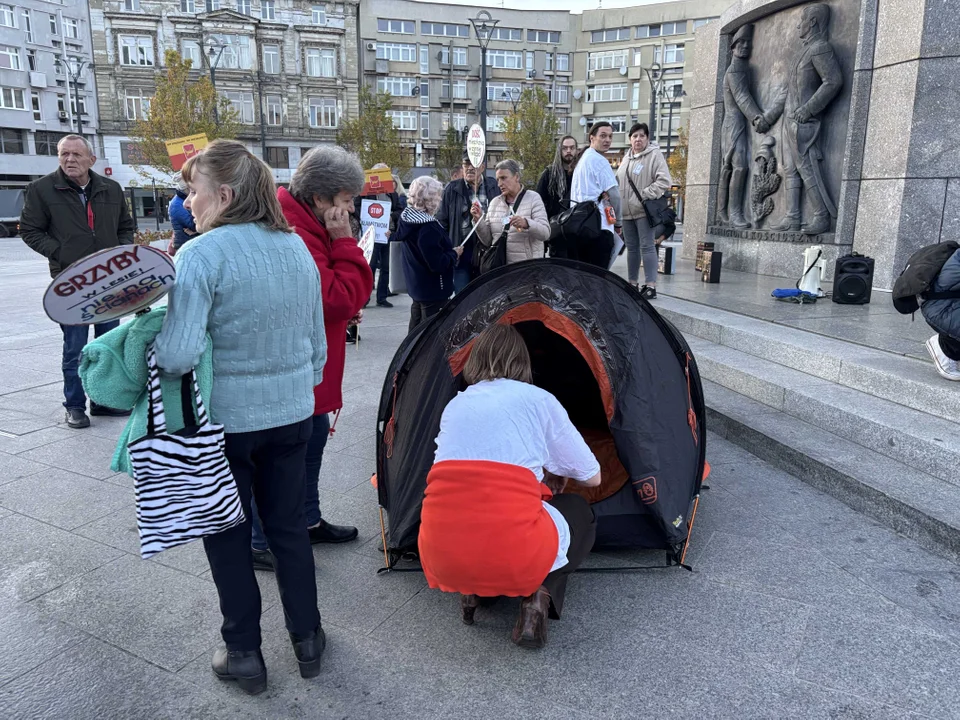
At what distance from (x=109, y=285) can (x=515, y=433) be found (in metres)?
1.40

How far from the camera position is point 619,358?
11.5 ft

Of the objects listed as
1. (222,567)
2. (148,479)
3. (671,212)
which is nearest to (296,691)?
Result: (222,567)

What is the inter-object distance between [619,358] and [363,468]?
1989mm

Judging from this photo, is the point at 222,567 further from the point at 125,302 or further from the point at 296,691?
the point at 125,302

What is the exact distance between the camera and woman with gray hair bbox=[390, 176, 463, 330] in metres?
5.77

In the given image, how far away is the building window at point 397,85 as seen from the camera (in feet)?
171

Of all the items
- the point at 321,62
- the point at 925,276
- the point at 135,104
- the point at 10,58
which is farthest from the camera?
the point at 321,62

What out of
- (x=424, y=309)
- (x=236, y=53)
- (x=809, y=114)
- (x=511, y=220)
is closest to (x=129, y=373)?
(x=424, y=309)

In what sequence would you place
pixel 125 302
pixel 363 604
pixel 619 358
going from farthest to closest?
pixel 619 358, pixel 363 604, pixel 125 302

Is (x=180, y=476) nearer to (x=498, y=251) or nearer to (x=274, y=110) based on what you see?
(x=498, y=251)

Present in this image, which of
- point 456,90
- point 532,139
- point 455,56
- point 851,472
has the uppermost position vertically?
point 455,56

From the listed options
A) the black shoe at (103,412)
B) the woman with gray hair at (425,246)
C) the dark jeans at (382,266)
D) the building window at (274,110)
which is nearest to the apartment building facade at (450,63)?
the building window at (274,110)

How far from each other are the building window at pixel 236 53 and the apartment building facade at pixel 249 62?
0.06m

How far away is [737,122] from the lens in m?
11.0
